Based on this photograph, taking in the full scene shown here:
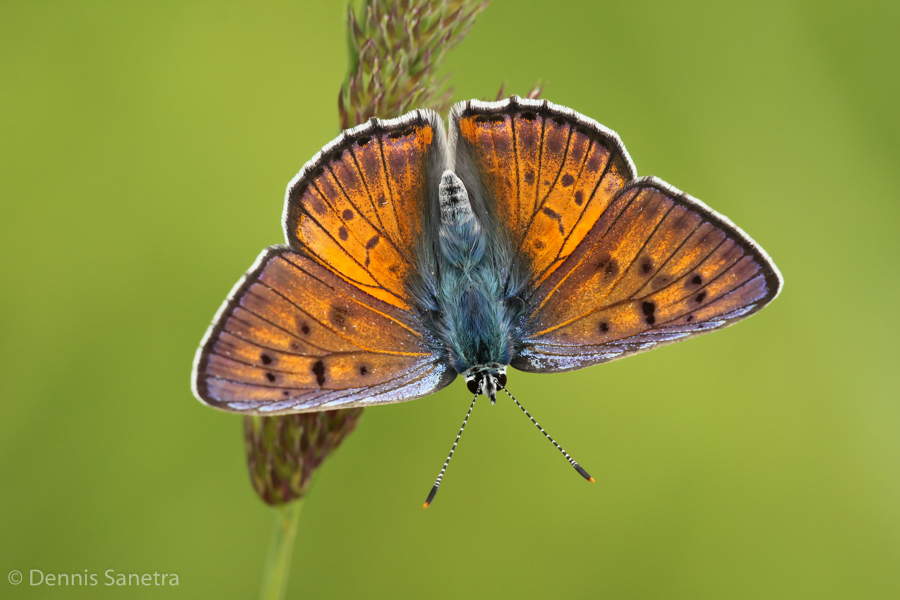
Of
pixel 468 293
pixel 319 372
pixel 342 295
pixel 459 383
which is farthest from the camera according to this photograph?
pixel 459 383

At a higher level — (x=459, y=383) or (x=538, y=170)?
(x=538, y=170)

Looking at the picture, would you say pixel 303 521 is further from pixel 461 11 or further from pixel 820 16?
pixel 820 16

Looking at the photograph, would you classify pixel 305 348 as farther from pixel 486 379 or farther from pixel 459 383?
pixel 459 383

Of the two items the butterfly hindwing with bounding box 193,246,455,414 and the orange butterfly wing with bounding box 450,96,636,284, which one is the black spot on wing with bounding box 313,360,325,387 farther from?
the orange butterfly wing with bounding box 450,96,636,284

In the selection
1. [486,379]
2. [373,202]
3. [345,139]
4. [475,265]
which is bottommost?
[486,379]

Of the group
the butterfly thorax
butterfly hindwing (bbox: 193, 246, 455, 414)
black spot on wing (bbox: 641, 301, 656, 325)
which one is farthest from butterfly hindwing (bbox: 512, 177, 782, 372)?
butterfly hindwing (bbox: 193, 246, 455, 414)

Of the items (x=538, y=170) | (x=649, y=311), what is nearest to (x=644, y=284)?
(x=649, y=311)
